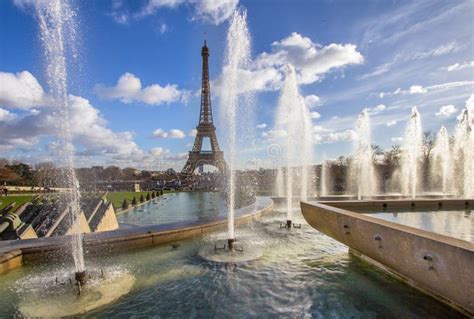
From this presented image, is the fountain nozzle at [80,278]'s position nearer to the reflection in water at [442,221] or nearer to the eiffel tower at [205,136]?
the reflection in water at [442,221]

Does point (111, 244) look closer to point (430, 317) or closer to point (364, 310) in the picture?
point (364, 310)

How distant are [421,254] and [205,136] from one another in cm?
5734

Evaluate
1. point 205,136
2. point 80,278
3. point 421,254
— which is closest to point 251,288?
point 421,254

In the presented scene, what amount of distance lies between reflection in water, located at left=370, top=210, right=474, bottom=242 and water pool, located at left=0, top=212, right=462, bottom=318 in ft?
4.55

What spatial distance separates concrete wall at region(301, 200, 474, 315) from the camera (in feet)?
11.2

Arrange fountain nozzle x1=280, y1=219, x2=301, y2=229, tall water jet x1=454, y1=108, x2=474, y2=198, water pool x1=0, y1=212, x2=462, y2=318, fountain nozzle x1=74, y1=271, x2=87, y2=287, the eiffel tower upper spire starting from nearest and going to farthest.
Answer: water pool x1=0, y1=212, x2=462, y2=318 < fountain nozzle x1=74, y1=271, x2=87, y2=287 < fountain nozzle x1=280, y1=219, x2=301, y2=229 < tall water jet x1=454, y1=108, x2=474, y2=198 < the eiffel tower upper spire

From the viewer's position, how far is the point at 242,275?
562 cm

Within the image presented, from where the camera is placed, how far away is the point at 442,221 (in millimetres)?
6883

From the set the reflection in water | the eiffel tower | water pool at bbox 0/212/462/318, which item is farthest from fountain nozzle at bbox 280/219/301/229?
the eiffel tower

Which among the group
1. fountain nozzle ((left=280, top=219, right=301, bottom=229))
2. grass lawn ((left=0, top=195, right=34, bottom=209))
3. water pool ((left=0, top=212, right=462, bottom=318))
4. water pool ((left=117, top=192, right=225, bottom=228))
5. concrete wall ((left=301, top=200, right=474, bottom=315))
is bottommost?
water pool ((left=117, top=192, right=225, bottom=228))

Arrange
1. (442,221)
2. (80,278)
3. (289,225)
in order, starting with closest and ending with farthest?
(80,278), (442,221), (289,225)

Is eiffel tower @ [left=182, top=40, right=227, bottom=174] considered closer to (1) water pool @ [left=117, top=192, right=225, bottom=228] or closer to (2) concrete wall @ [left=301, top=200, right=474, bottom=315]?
(1) water pool @ [left=117, top=192, right=225, bottom=228]

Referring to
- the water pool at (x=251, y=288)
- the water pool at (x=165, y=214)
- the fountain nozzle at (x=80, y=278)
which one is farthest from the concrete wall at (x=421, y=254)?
the water pool at (x=165, y=214)

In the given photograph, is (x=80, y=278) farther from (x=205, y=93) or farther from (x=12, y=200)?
(x=205, y=93)
